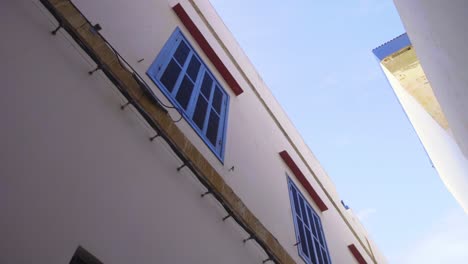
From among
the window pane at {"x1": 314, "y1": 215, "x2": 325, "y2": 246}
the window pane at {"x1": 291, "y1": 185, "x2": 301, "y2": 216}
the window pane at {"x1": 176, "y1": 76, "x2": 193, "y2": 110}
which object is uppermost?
the window pane at {"x1": 176, "y1": 76, "x2": 193, "y2": 110}

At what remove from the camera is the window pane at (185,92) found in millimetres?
3922

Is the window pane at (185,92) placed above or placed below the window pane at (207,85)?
above

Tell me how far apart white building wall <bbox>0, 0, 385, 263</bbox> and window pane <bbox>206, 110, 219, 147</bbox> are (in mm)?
313

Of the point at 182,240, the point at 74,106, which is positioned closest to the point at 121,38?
the point at 74,106

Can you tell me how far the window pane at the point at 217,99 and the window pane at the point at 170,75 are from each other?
79cm

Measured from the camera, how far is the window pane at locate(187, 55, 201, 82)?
4543 millimetres

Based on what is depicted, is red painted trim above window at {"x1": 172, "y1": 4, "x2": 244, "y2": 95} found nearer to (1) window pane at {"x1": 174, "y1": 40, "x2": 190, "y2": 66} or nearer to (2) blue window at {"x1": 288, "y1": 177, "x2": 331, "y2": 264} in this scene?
(1) window pane at {"x1": 174, "y1": 40, "x2": 190, "y2": 66}

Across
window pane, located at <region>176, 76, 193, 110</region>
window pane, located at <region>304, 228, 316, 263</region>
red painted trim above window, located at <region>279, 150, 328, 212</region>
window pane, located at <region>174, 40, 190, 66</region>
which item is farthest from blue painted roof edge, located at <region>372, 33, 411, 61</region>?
window pane, located at <region>176, 76, 193, 110</region>

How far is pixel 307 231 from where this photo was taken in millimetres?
5699

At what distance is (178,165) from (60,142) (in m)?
1.19

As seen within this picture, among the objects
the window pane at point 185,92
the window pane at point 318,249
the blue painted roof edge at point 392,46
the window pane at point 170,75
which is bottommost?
the window pane at point 318,249

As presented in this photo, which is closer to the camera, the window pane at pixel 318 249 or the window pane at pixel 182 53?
the window pane at pixel 182 53

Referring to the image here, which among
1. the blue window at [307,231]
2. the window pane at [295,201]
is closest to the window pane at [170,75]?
the blue window at [307,231]

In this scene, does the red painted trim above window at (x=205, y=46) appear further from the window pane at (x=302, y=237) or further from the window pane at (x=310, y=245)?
the window pane at (x=310, y=245)
